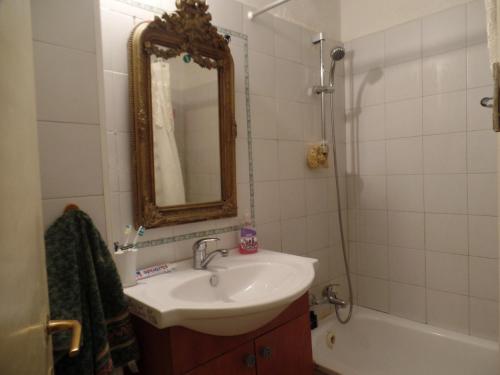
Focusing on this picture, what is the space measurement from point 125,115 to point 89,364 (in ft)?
2.65

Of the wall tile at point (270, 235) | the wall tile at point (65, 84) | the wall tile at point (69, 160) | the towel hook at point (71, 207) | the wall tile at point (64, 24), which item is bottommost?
the wall tile at point (270, 235)

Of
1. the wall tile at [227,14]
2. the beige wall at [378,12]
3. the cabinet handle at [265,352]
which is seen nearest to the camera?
the cabinet handle at [265,352]

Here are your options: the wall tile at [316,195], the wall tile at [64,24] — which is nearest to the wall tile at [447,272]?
the wall tile at [316,195]

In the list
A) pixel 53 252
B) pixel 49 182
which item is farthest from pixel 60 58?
pixel 53 252

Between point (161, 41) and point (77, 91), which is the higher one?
point (161, 41)

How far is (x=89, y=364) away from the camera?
830 mm

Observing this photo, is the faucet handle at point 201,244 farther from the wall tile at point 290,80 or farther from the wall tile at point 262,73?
the wall tile at point 290,80

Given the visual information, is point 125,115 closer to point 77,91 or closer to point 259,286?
point 77,91

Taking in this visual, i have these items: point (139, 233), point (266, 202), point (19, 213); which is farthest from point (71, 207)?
point (266, 202)

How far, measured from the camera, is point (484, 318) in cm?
177

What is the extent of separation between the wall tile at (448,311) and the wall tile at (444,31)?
133 cm

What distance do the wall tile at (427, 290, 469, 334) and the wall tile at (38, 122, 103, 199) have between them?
6.11 ft

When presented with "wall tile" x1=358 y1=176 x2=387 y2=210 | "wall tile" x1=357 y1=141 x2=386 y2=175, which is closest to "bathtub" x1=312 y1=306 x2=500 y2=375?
"wall tile" x1=358 y1=176 x2=387 y2=210

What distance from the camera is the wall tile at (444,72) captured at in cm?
175
